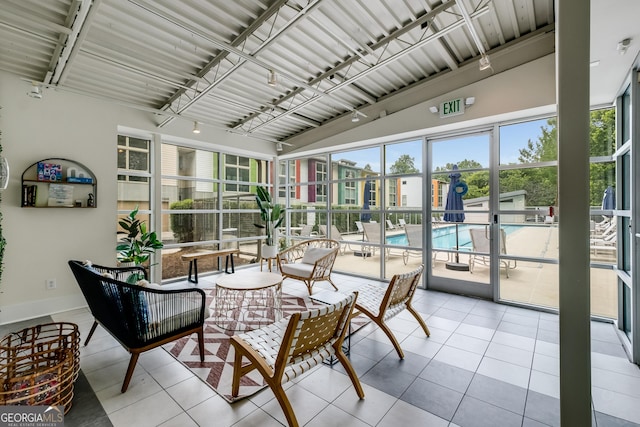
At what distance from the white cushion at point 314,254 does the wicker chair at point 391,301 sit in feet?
5.83

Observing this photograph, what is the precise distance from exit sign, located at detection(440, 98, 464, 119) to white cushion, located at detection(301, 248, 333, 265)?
2938 millimetres

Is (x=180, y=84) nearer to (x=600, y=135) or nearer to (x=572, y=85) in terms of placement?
→ (x=572, y=85)

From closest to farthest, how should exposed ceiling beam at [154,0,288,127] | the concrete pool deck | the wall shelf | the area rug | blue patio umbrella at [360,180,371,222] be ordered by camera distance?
the area rug, exposed ceiling beam at [154,0,288,127], the concrete pool deck, the wall shelf, blue patio umbrella at [360,180,371,222]

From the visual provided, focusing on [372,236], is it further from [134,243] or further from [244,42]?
[134,243]

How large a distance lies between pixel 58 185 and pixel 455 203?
607 cm

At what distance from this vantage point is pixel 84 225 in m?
4.27

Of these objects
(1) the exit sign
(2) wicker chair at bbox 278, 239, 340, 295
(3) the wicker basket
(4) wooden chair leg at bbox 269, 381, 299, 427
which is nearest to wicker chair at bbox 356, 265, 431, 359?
(4) wooden chair leg at bbox 269, 381, 299, 427

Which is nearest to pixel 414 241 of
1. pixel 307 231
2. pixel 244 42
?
pixel 307 231

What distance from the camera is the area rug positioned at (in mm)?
2324

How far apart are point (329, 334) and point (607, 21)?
2997 mm

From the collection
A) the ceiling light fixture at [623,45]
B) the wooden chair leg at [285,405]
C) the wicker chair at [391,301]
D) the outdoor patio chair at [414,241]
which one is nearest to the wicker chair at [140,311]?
the wooden chair leg at [285,405]

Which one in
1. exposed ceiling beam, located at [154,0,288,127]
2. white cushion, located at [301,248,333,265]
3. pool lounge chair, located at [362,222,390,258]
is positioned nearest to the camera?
exposed ceiling beam, located at [154,0,288,127]

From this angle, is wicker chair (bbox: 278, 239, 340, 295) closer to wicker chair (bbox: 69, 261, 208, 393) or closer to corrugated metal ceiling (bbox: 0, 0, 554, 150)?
wicker chair (bbox: 69, 261, 208, 393)

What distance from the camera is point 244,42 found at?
128 inches
